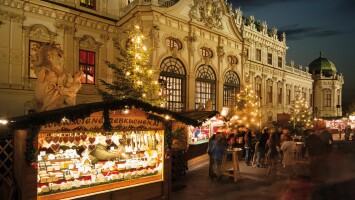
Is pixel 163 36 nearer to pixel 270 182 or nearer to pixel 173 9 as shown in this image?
pixel 173 9

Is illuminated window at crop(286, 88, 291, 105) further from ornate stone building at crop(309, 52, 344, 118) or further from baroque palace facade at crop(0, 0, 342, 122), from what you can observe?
baroque palace facade at crop(0, 0, 342, 122)

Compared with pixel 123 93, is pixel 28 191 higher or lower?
lower

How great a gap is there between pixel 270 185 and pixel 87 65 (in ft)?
51.1

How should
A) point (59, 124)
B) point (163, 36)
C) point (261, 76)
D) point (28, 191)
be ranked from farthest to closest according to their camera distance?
point (261, 76)
point (163, 36)
point (59, 124)
point (28, 191)

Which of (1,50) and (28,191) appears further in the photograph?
(1,50)

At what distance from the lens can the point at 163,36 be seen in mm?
22062

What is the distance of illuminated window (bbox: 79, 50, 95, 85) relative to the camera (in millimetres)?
20906

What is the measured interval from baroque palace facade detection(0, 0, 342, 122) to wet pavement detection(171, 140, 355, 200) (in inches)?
421

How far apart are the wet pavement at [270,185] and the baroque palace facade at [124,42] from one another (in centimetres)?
1068

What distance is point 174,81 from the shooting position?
77.7 ft

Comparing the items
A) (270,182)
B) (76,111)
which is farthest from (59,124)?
(270,182)

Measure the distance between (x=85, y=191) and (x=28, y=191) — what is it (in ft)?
4.90

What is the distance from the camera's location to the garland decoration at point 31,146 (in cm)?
668

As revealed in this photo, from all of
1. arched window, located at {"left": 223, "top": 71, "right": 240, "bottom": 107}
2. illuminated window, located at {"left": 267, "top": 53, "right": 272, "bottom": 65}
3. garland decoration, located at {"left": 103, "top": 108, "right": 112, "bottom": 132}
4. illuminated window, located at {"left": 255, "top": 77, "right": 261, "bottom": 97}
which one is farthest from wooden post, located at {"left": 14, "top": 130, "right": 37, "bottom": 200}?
illuminated window, located at {"left": 267, "top": 53, "right": 272, "bottom": 65}
